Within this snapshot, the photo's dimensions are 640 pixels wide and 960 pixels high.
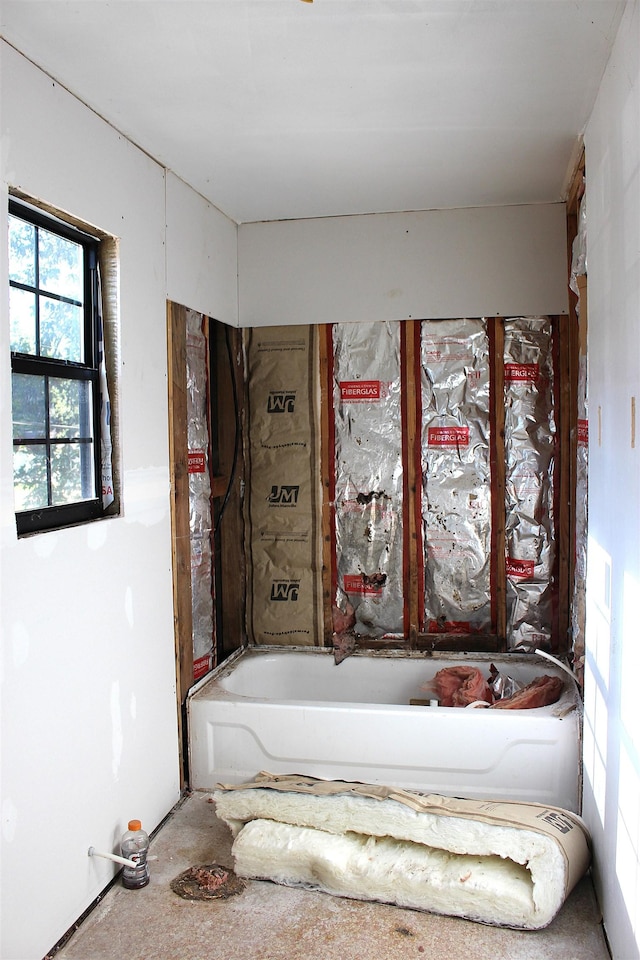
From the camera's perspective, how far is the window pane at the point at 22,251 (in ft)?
7.30

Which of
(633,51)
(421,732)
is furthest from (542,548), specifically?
(633,51)

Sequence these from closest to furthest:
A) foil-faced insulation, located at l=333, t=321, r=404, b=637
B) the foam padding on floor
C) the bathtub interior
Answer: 1. the foam padding on floor
2. the bathtub interior
3. foil-faced insulation, located at l=333, t=321, r=404, b=637

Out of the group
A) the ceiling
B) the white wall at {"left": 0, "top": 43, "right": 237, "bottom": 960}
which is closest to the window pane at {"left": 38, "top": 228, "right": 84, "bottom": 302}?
the white wall at {"left": 0, "top": 43, "right": 237, "bottom": 960}

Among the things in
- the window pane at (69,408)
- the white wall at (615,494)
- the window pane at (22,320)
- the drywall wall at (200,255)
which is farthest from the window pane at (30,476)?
the white wall at (615,494)

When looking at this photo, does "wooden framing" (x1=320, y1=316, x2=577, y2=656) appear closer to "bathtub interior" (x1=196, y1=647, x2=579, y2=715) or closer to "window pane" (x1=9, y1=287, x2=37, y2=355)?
"bathtub interior" (x1=196, y1=647, x2=579, y2=715)

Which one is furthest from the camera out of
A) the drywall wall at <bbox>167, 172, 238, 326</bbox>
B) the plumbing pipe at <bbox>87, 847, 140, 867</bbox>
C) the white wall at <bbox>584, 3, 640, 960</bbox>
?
the drywall wall at <bbox>167, 172, 238, 326</bbox>

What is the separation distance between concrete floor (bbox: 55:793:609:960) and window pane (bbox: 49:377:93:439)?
154 centimetres

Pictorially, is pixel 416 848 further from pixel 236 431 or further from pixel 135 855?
pixel 236 431

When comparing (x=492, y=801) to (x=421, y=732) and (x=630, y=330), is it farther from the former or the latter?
(x=630, y=330)

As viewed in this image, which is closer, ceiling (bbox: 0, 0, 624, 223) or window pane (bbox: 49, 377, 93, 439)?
ceiling (bbox: 0, 0, 624, 223)

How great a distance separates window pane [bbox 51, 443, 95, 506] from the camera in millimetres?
2469

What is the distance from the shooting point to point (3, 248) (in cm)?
206

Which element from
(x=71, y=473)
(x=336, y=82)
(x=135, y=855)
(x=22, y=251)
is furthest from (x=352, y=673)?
(x=336, y=82)

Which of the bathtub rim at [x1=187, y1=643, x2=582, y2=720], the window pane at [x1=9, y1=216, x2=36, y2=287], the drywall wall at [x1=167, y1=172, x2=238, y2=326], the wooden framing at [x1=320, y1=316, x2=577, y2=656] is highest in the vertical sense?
the drywall wall at [x1=167, y1=172, x2=238, y2=326]
